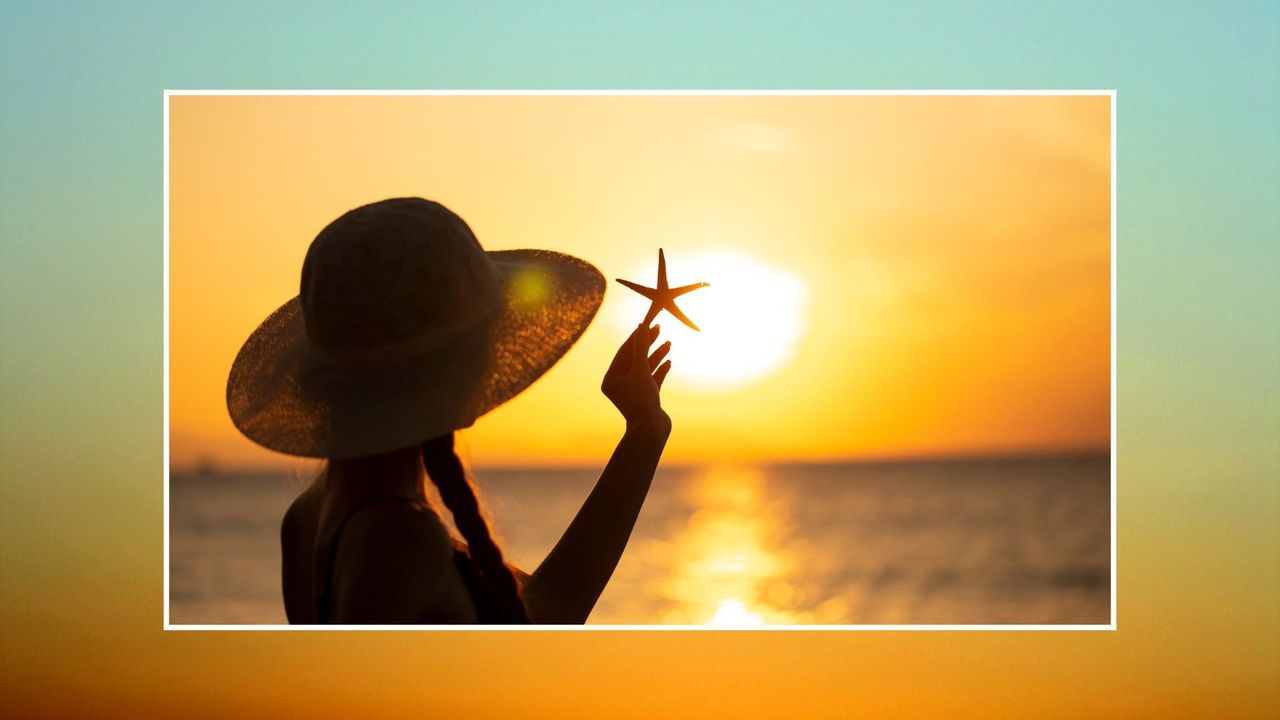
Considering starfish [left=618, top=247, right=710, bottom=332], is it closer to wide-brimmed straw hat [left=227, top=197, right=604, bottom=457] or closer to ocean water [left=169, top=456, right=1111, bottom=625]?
wide-brimmed straw hat [left=227, top=197, right=604, bottom=457]

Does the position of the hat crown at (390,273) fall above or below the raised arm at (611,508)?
above

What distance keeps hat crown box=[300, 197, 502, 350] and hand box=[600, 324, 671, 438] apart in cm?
38

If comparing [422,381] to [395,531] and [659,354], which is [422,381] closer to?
[395,531]

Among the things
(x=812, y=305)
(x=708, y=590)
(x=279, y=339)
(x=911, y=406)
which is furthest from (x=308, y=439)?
(x=911, y=406)

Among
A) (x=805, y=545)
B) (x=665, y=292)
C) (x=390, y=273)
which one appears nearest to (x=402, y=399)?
(x=390, y=273)

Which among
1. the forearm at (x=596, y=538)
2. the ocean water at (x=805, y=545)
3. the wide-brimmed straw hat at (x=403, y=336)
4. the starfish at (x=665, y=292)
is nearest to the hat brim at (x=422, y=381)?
the wide-brimmed straw hat at (x=403, y=336)

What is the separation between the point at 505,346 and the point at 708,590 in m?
19.1

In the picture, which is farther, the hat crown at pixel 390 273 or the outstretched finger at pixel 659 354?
the outstretched finger at pixel 659 354

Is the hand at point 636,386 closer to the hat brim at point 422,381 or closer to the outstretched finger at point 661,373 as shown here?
the outstretched finger at point 661,373

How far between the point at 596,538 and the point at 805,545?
89.1 ft

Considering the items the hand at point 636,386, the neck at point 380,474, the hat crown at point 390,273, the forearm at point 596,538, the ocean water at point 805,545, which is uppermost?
the hat crown at point 390,273

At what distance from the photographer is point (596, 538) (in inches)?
61.8

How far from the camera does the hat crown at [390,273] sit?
4.17 feet

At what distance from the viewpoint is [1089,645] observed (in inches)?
139
